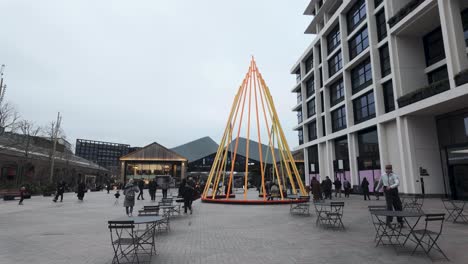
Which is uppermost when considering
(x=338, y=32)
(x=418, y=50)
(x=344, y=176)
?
(x=338, y=32)

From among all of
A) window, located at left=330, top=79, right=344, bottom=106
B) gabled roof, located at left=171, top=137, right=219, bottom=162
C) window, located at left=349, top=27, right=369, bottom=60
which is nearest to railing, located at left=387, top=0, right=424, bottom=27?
window, located at left=349, top=27, right=369, bottom=60

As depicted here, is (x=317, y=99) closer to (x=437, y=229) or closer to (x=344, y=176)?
(x=344, y=176)

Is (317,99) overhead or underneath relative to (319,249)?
overhead

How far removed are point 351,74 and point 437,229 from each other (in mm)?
23398

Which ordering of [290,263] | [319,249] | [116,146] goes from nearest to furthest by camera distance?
[290,263], [319,249], [116,146]

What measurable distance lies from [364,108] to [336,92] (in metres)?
6.08

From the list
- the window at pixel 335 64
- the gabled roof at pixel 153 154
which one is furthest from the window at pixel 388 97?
the gabled roof at pixel 153 154

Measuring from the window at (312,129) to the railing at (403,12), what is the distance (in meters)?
18.1

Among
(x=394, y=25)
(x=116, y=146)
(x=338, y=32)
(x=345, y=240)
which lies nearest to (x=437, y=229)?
(x=345, y=240)

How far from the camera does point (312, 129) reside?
3938 cm

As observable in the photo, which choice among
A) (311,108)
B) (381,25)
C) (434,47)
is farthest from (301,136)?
(434,47)

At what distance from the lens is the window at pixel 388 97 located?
911 inches

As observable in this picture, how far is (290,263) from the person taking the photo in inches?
211

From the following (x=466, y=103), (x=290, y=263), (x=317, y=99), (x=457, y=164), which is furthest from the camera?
(x=317, y=99)
